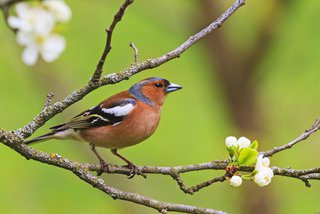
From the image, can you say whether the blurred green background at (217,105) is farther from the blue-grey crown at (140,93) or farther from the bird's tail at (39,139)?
the bird's tail at (39,139)

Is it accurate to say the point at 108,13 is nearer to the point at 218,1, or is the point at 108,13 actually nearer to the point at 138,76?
the point at 138,76

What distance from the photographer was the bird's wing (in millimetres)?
5406

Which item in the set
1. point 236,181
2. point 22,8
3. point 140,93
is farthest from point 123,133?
point 236,181

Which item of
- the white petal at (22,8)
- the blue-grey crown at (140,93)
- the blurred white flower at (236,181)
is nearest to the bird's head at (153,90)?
the blue-grey crown at (140,93)

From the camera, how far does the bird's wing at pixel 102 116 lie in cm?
541

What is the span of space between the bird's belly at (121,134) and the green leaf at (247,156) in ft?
5.49

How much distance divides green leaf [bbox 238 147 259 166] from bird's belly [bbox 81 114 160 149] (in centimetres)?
167

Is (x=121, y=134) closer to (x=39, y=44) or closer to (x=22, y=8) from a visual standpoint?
(x=39, y=44)

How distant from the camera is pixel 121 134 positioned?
208 inches

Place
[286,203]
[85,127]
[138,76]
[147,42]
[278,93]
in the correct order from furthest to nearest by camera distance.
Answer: [147,42], [138,76], [278,93], [286,203], [85,127]

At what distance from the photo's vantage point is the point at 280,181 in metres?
10.3

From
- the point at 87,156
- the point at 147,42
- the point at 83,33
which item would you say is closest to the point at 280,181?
the point at 87,156

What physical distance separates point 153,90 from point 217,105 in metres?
3.87

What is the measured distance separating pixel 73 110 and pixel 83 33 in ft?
17.0
